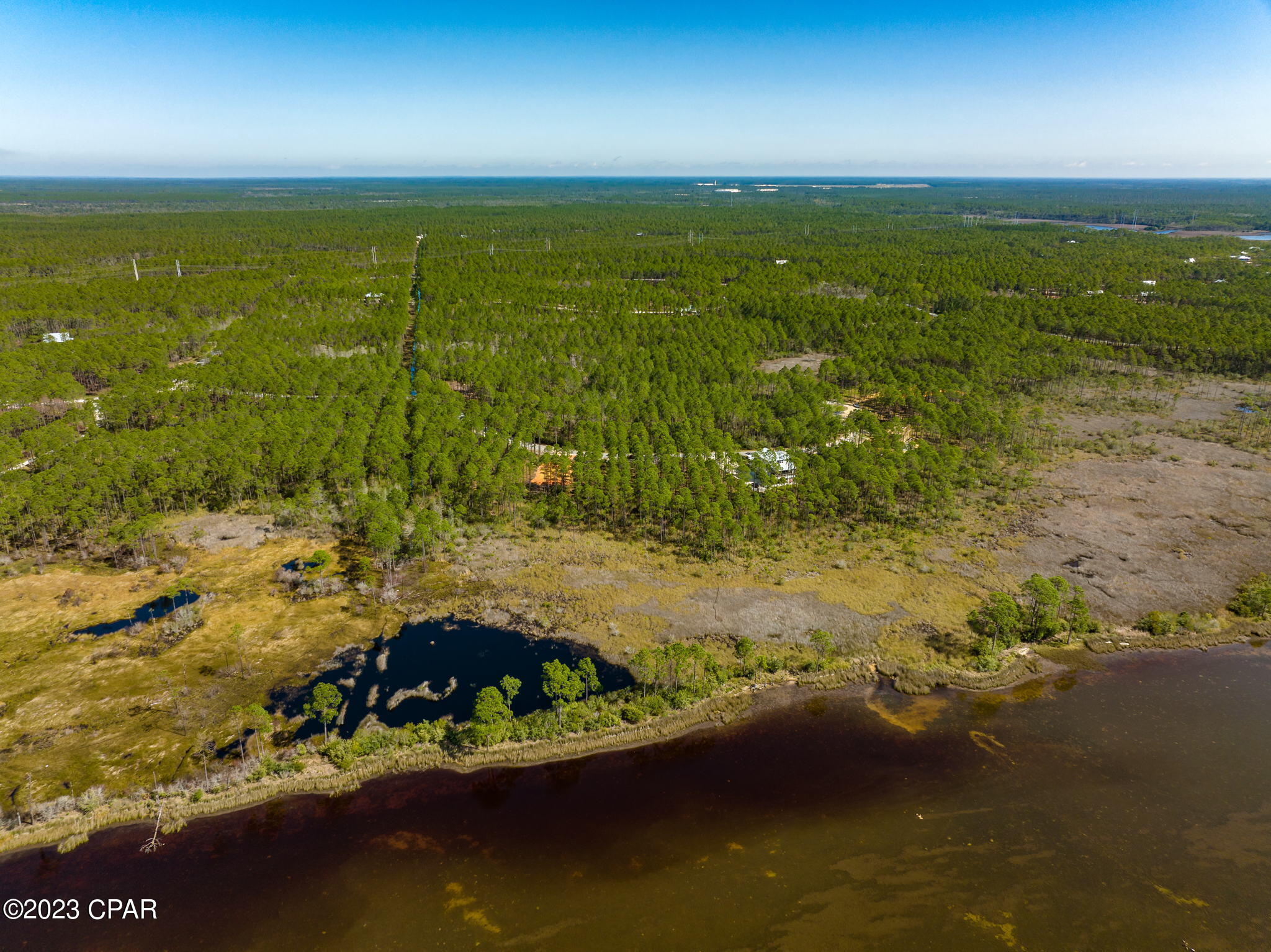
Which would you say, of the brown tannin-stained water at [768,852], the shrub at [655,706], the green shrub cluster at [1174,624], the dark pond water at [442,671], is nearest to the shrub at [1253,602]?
the green shrub cluster at [1174,624]

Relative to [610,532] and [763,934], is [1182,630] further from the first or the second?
[610,532]

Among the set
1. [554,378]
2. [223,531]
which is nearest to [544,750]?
[223,531]

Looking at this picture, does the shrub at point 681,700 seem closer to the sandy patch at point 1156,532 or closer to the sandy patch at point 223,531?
the sandy patch at point 1156,532

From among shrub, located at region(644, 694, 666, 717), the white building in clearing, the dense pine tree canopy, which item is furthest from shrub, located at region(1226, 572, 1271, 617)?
shrub, located at region(644, 694, 666, 717)

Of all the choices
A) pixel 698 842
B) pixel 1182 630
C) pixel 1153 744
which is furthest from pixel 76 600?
pixel 1182 630

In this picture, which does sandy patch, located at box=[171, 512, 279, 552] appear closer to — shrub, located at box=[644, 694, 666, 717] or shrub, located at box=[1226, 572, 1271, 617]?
shrub, located at box=[644, 694, 666, 717]

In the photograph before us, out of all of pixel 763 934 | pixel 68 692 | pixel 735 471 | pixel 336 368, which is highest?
pixel 336 368

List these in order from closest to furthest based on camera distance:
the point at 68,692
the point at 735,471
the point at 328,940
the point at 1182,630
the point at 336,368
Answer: the point at 328,940
the point at 68,692
the point at 1182,630
the point at 735,471
the point at 336,368
